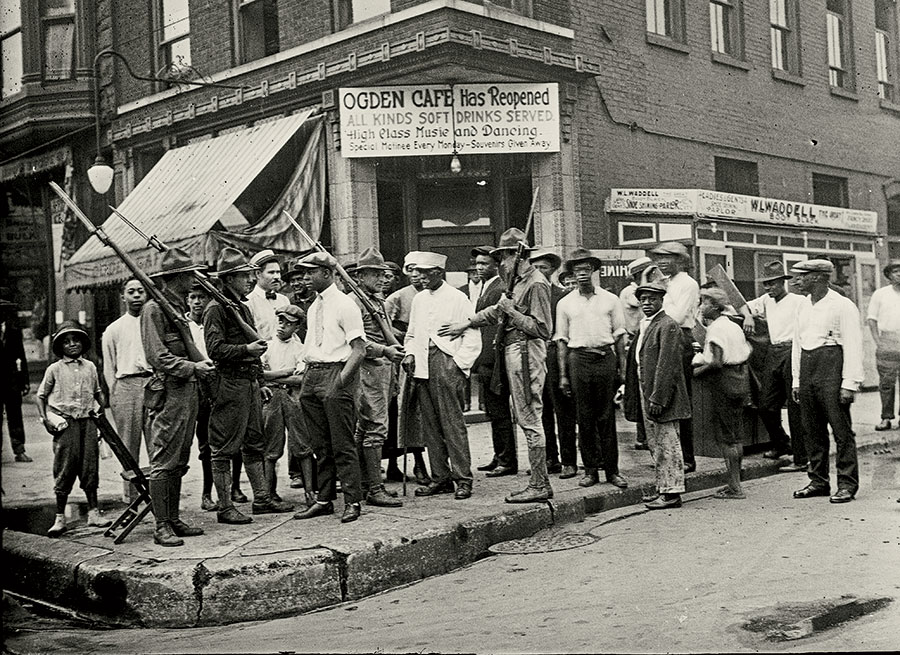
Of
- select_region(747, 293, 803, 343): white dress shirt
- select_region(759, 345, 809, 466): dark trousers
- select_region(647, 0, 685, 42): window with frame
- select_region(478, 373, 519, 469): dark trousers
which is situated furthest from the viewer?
select_region(647, 0, 685, 42): window with frame

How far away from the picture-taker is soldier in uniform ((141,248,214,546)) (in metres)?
6.16

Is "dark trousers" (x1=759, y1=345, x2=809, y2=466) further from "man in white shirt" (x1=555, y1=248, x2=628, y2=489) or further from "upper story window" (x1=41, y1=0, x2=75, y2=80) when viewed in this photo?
"upper story window" (x1=41, y1=0, x2=75, y2=80)

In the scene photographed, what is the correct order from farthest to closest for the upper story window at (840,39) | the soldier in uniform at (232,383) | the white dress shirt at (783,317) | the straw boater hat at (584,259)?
the white dress shirt at (783,317), the straw boater hat at (584,259), the upper story window at (840,39), the soldier in uniform at (232,383)

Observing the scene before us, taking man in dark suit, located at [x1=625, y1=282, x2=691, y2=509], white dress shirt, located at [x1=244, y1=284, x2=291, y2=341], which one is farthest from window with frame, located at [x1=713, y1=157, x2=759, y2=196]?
white dress shirt, located at [x1=244, y1=284, x2=291, y2=341]

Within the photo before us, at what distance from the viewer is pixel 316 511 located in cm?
685

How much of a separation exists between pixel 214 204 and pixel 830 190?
304 inches

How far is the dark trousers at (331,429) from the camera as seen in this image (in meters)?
6.77

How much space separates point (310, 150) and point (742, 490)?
7718 millimetres

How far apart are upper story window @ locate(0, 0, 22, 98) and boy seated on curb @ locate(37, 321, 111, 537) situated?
1.96 metres

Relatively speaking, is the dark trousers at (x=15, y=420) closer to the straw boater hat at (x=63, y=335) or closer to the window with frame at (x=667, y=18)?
the straw boater hat at (x=63, y=335)

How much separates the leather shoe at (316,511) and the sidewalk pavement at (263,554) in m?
0.13

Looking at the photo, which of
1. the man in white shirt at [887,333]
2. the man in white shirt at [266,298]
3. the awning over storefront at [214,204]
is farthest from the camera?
the awning over storefront at [214,204]

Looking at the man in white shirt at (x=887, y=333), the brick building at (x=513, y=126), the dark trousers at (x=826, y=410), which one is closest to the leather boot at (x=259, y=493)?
the dark trousers at (x=826, y=410)

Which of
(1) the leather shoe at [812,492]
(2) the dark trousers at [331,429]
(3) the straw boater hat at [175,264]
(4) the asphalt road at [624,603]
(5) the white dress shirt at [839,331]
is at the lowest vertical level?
(4) the asphalt road at [624,603]
